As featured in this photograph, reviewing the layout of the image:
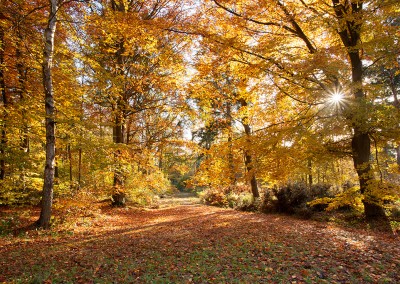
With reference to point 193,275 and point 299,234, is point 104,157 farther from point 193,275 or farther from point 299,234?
point 299,234

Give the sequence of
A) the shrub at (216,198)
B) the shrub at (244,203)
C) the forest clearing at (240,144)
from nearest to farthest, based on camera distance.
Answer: the forest clearing at (240,144)
the shrub at (244,203)
the shrub at (216,198)

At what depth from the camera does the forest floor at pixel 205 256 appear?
14.4ft

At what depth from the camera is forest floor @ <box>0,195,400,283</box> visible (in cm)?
439

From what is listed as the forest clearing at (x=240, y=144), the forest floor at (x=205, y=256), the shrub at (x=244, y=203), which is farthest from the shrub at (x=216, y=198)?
the forest floor at (x=205, y=256)

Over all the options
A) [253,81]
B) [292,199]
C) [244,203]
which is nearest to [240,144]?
[253,81]

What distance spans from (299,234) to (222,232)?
2.27m

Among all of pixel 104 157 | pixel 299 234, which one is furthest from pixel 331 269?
pixel 104 157

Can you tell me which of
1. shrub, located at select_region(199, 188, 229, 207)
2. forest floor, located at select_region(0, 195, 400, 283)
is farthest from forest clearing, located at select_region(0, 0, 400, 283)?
shrub, located at select_region(199, 188, 229, 207)

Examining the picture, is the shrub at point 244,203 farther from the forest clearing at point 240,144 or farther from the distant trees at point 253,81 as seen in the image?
the distant trees at point 253,81

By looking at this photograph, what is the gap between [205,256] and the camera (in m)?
5.48

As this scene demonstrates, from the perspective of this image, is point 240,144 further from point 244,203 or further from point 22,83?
point 22,83

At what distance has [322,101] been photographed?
8.24m

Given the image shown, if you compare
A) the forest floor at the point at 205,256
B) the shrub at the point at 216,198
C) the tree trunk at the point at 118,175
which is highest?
the tree trunk at the point at 118,175

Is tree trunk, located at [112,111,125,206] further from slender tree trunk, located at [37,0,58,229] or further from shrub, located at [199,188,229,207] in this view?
shrub, located at [199,188,229,207]
